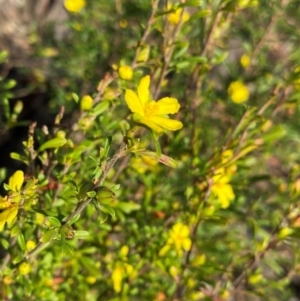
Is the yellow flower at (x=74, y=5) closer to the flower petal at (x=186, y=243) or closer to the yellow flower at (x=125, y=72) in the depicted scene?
the yellow flower at (x=125, y=72)

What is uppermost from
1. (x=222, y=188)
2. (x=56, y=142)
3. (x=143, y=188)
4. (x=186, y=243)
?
(x=56, y=142)

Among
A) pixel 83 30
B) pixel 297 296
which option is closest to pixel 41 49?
pixel 83 30

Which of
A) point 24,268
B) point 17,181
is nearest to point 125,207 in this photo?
point 24,268

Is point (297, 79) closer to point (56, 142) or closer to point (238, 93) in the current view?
point (56, 142)

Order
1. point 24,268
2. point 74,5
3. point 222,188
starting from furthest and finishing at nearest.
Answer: point 74,5
point 222,188
point 24,268

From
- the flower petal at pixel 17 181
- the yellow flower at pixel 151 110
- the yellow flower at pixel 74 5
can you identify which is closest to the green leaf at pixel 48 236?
the flower petal at pixel 17 181

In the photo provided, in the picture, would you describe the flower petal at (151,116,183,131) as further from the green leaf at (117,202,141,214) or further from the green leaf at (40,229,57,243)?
the green leaf at (117,202,141,214)

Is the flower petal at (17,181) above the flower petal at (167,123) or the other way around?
the other way around
